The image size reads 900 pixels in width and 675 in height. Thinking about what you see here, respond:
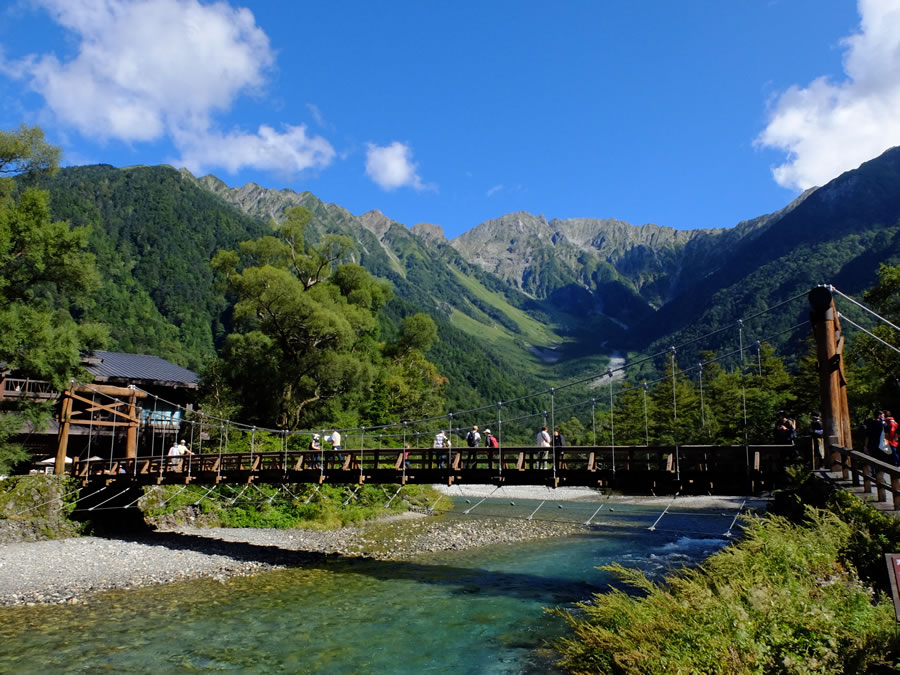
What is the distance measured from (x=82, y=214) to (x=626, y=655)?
12451cm

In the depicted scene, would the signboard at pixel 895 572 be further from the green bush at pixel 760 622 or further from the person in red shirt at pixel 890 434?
the person in red shirt at pixel 890 434

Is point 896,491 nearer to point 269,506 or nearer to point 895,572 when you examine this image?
point 895,572

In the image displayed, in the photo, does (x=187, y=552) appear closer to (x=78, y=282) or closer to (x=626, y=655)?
(x=78, y=282)

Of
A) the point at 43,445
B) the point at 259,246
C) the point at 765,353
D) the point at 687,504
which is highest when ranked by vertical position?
the point at 259,246

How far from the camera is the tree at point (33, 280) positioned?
1933cm

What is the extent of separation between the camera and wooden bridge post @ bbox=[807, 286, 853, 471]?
1224 cm

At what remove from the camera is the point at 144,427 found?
3116cm

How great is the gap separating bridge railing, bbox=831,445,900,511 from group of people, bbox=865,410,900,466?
0.46 metres

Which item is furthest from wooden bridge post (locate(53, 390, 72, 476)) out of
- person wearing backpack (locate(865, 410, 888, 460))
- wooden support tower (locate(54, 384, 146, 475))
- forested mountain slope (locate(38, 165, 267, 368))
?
forested mountain slope (locate(38, 165, 267, 368))

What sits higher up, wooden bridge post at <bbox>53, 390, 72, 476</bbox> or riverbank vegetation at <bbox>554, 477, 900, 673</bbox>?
wooden bridge post at <bbox>53, 390, 72, 476</bbox>

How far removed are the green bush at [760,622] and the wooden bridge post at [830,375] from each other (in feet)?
9.40

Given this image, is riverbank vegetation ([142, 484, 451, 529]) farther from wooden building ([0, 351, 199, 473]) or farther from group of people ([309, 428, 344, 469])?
group of people ([309, 428, 344, 469])

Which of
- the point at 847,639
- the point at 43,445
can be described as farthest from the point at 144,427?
the point at 847,639

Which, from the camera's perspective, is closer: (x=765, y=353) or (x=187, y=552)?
(x=187, y=552)
